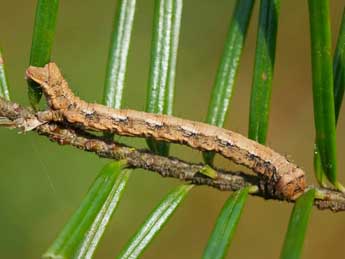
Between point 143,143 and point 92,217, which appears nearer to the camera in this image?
point 92,217

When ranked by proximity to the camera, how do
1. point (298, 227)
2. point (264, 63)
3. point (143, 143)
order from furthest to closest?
point (143, 143), point (264, 63), point (298, 227)

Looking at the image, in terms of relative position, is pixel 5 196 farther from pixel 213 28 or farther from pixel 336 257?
pixel 336 257

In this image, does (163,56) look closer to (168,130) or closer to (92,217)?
(168,130)

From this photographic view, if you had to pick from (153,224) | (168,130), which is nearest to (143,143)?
(168,130)

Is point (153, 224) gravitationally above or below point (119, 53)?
below

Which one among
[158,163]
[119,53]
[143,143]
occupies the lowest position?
[143,143]
